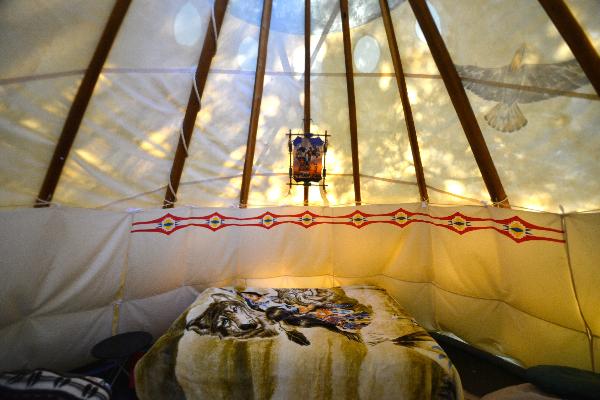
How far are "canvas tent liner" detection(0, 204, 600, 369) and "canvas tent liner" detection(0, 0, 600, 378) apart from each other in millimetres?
23

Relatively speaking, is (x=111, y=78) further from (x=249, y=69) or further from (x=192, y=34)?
(x=249, y=69)

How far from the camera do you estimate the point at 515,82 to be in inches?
122

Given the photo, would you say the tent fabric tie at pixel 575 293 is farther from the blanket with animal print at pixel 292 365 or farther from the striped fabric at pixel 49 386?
the striped fabric at pixel 49 386

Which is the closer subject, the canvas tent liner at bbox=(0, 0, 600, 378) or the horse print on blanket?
the canvas tent liner at bbox=(0, 0, 600, 378)

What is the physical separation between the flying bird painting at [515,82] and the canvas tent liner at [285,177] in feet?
0.08

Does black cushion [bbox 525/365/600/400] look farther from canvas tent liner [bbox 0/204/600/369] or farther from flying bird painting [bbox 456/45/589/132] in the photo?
flying bird painting [bbox 456/45/589/132]

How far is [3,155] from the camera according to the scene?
3.21m

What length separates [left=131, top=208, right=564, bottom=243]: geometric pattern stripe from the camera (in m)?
4.14

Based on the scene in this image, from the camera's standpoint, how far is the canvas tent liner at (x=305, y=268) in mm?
3547

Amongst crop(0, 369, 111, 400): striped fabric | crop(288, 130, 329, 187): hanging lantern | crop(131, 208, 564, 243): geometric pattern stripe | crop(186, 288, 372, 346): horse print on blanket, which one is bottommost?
crop(0, 369, 111, 400): striped fabric

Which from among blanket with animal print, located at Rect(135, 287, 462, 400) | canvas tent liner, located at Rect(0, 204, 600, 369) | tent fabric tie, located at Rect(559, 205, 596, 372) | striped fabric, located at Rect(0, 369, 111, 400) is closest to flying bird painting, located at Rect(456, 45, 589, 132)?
tent fabric tie, located at Rect(559, 205, 596, 372)

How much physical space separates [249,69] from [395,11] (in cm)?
199

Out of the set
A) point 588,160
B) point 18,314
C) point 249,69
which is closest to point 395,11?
point 249,69

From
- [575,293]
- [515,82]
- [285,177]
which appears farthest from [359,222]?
[515,82]
